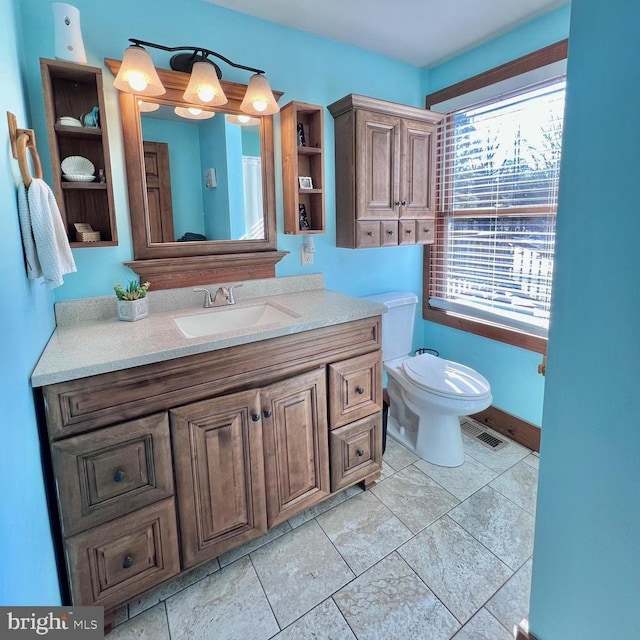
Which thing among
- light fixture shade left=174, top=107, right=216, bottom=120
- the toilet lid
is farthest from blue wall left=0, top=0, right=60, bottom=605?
the toilet lid

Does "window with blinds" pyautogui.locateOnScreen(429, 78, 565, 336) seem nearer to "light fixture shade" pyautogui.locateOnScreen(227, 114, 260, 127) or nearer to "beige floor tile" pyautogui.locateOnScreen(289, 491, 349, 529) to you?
"light fixture shade" pyautogui.locateOnScreen(227, 114, 260, 127)

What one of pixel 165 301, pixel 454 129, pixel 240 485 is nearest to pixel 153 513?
pixel 240 485

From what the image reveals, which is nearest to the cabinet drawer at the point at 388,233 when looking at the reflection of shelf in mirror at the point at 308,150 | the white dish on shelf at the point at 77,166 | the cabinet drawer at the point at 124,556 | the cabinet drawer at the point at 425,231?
the cabinet drawer at the point at 425,231

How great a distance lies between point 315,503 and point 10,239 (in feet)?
4.77

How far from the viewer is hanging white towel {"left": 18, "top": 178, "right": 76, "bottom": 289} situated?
1104 mm

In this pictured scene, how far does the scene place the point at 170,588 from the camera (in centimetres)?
141

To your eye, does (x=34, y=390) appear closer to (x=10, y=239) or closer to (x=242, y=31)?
(x=10, y=239)

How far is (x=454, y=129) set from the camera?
2408 mm

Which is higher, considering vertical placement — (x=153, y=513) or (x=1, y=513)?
(x=1, y=513)

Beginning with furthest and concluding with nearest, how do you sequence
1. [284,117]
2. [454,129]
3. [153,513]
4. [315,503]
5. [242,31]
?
[454,129] < [284,117] < [242,31] < [315,503] < [153,513]

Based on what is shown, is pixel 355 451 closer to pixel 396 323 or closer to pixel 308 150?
pixel 396 323

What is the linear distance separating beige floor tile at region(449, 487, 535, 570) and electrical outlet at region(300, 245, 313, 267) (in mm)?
1447

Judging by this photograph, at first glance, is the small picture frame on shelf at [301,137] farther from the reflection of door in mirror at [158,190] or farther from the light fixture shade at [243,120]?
the reflection of door in mirror at [158,190]

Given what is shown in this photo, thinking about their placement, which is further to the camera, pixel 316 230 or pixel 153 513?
pixel 316 230
